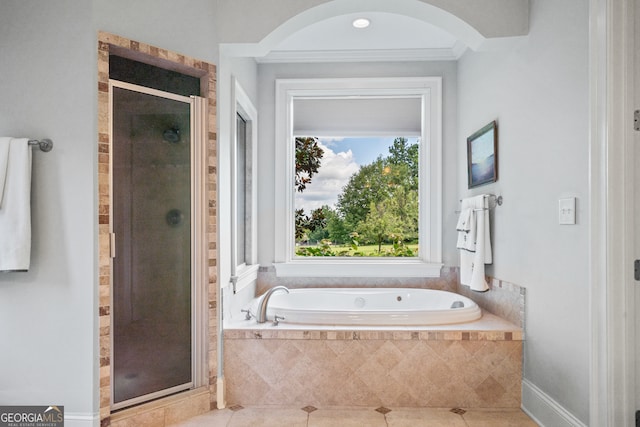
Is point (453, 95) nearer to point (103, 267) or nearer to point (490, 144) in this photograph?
point (490, 144)

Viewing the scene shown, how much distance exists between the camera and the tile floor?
2379mm

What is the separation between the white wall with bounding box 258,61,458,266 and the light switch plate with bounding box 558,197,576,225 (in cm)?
158

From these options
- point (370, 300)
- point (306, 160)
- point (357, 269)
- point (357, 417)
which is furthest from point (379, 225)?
point (357, 417)

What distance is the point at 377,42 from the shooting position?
3479mm

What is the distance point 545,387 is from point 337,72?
9.12 ft

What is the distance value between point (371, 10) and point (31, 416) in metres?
2.87

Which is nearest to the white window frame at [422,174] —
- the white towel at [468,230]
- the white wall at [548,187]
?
the white towel at [468,230]

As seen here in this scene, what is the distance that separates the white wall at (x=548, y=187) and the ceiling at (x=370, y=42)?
628mm

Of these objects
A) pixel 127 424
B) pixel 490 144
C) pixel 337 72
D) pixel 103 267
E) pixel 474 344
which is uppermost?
pixel 337 72

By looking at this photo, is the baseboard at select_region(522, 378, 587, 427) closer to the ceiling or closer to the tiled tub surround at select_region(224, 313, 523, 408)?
the tiled tub surround at select_region(224, 313, 523, 408)

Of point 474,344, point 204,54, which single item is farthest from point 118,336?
point 474,344

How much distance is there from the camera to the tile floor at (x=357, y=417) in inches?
93.7

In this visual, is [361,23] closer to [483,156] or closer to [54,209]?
[483,156]

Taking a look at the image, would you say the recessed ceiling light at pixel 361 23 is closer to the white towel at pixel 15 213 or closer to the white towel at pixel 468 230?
the white towel at pixel 468 230
